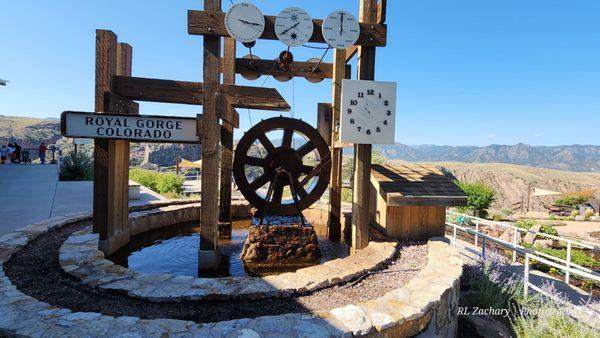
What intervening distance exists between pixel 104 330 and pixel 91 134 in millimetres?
2448

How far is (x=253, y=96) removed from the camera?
13.2 ft

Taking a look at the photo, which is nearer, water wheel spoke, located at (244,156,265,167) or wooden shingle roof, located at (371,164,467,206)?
wooden shingle roof, located at (371,164,467,206)

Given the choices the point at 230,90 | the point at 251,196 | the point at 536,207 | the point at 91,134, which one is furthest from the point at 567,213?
the point at 91,134

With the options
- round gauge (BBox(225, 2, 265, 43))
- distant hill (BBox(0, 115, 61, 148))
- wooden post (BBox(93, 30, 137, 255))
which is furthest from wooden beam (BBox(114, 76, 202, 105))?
distant hill (BBox(0, 115, 61, 148))

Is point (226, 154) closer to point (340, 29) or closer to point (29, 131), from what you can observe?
point (340, 29)

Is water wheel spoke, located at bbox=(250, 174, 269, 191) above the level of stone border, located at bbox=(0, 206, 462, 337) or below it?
above

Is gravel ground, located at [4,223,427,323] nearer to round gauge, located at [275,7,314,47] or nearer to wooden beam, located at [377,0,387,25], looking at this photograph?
round gauge, located at [275,7,314,47]

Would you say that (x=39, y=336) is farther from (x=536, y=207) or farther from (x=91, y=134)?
(x=536, y=207)

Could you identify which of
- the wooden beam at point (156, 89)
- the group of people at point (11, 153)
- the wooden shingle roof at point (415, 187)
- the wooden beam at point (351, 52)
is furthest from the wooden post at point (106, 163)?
the group of people at point (11, 153)

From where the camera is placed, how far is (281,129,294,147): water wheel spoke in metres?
5.82

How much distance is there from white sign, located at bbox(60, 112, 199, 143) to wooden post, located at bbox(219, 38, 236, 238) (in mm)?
1788

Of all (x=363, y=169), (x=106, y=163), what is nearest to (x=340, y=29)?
(x=363, y=169)

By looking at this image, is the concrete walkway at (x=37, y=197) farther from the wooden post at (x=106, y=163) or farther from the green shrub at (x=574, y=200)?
the green shrub at (x=574, y=200)

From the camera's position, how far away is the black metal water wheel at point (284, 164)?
546cm
